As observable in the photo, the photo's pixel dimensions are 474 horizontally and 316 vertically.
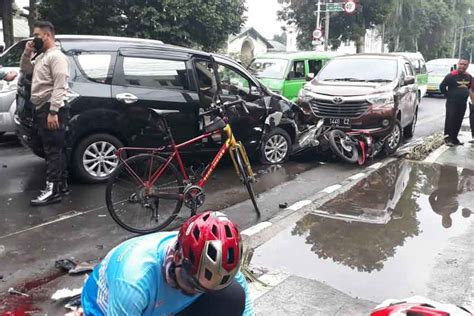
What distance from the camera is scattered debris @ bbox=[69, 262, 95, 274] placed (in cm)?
418

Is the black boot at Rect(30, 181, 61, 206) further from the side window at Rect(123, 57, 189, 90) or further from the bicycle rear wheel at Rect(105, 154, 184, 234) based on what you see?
the side window at Rect(123, 57, 189, 90)

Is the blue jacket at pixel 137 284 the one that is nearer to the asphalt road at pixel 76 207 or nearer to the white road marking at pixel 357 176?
the asphalt road at pixel 76 207

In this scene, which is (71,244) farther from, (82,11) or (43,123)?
(82,11)

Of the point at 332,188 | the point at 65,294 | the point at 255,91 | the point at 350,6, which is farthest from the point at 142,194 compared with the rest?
the point at 350,6

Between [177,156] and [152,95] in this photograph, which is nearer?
[177,156]

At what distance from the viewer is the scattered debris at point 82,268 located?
165 inches

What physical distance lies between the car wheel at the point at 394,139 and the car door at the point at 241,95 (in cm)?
268

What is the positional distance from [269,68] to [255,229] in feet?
28.2

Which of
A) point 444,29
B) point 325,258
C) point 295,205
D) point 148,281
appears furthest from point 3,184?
point 444,29

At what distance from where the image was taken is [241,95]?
7895mm

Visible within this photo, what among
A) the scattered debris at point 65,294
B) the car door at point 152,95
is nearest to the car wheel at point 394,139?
the car door at point 152,95

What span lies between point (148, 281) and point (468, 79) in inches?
399

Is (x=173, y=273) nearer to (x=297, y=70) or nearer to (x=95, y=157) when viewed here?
(x=95, y=157)

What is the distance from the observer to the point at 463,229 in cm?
552
